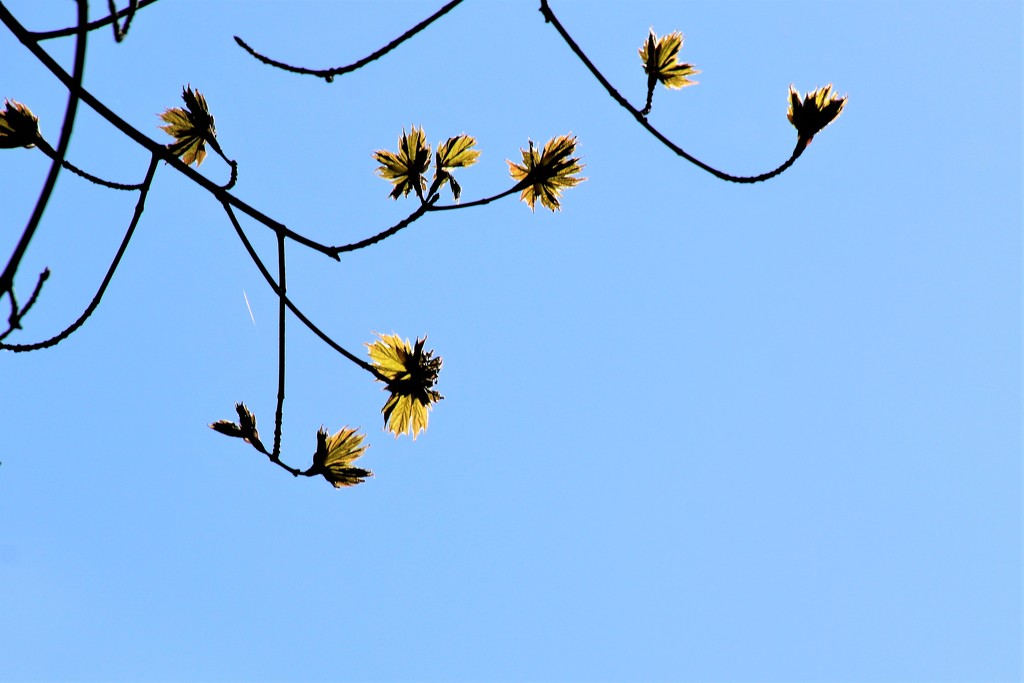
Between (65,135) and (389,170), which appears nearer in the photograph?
(65,135)

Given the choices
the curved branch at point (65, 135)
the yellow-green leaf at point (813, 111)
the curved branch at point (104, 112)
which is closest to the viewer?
the curved branch at point (65, 135)

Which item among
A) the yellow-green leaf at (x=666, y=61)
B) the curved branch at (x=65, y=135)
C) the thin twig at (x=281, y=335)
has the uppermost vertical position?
the yellow-green leaf at (x=666, y=61)

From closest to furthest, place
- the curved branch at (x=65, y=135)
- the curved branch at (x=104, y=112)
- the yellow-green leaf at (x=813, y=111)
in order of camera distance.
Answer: the curved branch at (x=65, y=135), the curved branch at (x=104, y=112), the yellow-green leaf at (x=813, y=111)

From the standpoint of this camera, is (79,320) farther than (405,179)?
No

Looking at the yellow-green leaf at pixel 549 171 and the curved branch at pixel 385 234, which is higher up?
the yellow-green leaf at pixel 549 171

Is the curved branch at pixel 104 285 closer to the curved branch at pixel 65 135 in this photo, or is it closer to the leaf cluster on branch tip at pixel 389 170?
the leaf cluster on branch tip at pixel 389 170

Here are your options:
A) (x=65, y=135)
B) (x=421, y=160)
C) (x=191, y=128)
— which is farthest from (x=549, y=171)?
(x=65, y=135)

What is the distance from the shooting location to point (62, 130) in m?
1.67

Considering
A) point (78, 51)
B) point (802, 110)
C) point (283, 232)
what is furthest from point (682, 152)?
point (78, 51)

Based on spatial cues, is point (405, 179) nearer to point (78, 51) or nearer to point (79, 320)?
point (79, 320)

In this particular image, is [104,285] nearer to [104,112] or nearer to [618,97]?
[104,112]

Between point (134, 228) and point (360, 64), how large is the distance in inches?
38.8

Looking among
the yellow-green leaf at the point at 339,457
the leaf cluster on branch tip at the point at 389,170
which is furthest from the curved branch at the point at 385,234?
the yellow-green leaf at the point at 339,457

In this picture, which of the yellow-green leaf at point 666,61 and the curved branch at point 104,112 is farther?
the yellow-green leaf at point 666,61
